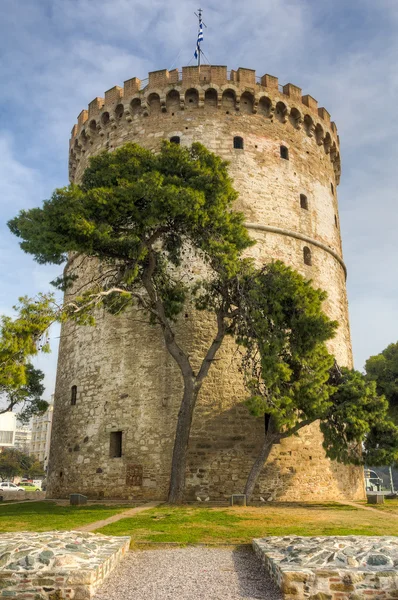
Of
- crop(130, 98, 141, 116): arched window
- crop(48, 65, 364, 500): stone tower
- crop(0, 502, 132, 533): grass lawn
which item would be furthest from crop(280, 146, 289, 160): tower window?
crop(0, 502, 132, 533): grass lawn

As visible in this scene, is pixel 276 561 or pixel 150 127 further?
pixel 150 127

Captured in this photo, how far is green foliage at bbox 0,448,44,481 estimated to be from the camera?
155ft

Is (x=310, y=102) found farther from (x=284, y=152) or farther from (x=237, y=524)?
(x=237, y=524)

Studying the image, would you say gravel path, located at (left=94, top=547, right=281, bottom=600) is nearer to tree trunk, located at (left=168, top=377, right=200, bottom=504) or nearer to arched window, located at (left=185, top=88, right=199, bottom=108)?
tree trunk, located at (left=168, top=377, right=200, bottom=504)

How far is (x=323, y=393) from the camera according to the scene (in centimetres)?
1169

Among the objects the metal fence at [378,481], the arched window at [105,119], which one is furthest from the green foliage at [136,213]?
the metal fence at [378,481]

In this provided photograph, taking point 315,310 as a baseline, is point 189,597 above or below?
below

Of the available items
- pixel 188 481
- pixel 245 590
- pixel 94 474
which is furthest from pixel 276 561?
pixel 94 474

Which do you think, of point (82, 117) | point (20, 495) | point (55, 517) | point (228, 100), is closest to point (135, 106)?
point (82, 117)

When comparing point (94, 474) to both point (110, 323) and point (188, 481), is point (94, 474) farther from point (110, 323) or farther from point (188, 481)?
point (110, 323)

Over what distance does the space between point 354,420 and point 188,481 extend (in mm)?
4318

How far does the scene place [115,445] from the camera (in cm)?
1434

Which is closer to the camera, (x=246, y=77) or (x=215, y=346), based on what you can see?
(x=215, y=346)

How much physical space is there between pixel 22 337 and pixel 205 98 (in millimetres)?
10786
